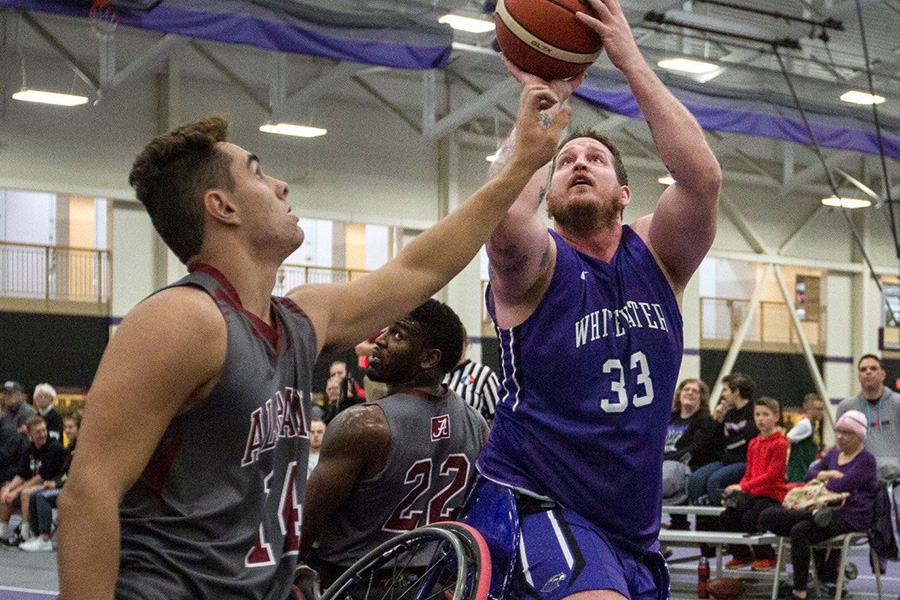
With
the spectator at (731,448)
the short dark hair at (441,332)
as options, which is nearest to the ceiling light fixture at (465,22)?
the spectator at (731,448)

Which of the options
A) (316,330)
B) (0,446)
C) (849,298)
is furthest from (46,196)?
(316,330)

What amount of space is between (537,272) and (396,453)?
967mm

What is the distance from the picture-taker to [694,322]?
70.7 feet

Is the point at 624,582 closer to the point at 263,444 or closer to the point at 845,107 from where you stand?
the point at 263,444

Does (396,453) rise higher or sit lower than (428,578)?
higher

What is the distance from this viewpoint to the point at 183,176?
2.17m

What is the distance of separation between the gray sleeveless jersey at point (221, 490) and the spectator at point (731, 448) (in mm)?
8203

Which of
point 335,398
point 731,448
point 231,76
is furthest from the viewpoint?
point 231,76

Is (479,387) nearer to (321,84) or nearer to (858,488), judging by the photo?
(858,488)

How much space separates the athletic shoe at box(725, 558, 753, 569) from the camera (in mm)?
10289

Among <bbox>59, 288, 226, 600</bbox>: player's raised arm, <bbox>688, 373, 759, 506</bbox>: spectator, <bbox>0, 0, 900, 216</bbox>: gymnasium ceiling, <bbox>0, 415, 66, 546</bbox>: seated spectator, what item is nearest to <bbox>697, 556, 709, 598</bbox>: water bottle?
<bbox>688, 373, 759, 506</bbox>: spectator

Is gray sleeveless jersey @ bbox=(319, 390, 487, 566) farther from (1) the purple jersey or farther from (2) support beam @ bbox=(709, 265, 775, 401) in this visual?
(2) support beam @ bbox=(709, 265, 775, 401)

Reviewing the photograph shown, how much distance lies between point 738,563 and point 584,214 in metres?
7.73

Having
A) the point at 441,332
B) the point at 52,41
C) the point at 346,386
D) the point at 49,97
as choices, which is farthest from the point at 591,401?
the point at 52,41
